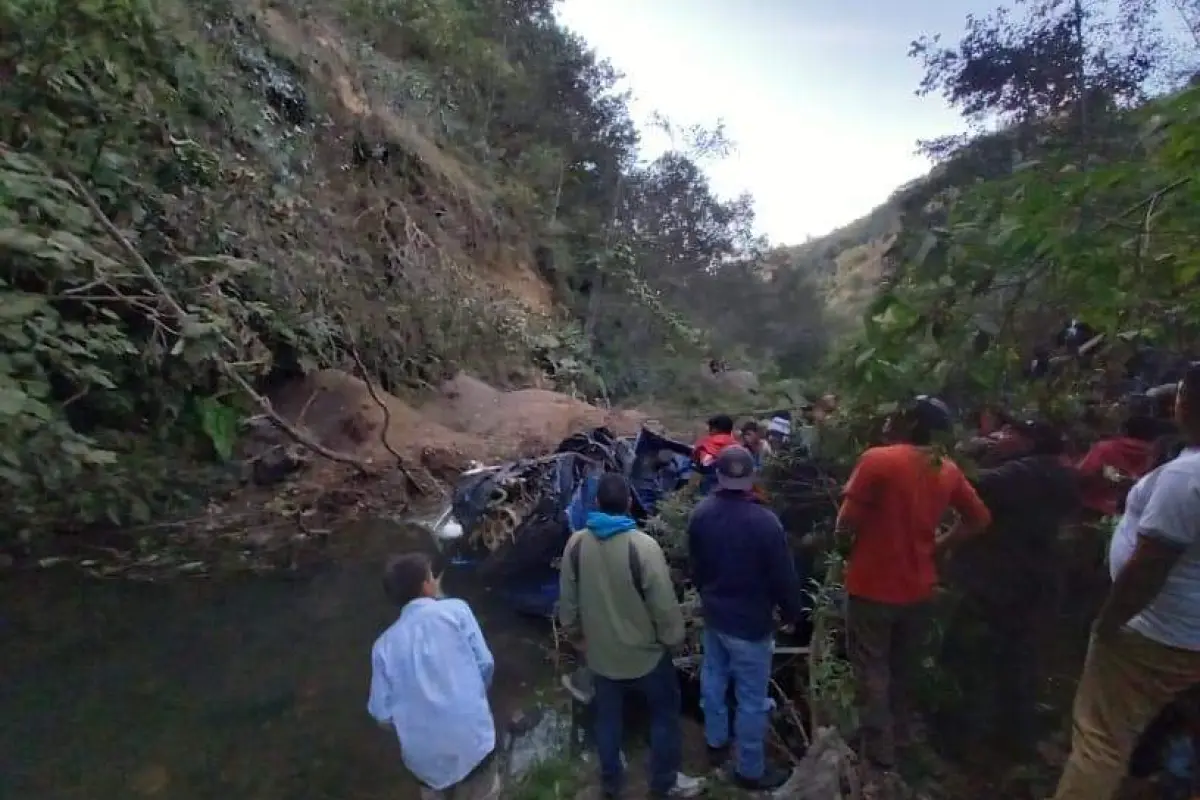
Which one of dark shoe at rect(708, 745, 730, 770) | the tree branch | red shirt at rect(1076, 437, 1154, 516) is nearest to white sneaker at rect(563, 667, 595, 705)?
dark shoe at rect(708, 745, 730, 770)

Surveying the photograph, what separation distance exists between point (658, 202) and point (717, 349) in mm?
5121

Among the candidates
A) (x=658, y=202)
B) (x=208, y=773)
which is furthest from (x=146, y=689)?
(x=658, y=202)

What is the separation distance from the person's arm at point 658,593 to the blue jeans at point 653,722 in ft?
0.63

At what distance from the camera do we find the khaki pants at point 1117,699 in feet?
8.92

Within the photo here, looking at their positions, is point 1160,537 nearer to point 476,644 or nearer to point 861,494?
point 861,494

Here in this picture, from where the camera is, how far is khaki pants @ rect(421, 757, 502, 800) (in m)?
3.38

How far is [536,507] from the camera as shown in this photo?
7.78 meters

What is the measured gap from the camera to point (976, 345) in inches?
102

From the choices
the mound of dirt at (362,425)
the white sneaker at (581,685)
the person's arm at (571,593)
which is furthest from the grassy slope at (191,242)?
the white sneaker at (581,685)

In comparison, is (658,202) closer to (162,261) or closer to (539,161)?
(539,161)

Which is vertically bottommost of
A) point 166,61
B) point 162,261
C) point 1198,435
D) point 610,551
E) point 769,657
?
point 769,657

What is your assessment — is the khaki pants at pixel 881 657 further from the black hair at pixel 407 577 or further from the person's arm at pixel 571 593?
the black hair at pixel 407 577

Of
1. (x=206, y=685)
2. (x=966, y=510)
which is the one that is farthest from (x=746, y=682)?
(x=206, y=685)

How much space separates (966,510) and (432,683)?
2.27 meters
